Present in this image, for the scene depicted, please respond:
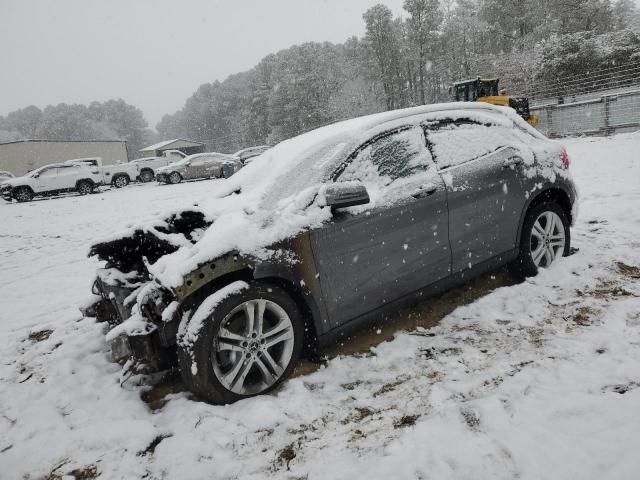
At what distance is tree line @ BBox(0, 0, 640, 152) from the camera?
84.1ft

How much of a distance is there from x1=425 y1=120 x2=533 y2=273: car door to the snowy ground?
0.51m

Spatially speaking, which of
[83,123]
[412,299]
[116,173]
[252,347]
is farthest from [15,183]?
[83,123]

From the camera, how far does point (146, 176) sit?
2375 centimetres

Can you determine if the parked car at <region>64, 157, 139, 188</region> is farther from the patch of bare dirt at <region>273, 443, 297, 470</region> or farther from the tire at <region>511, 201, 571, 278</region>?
the patch of bare dirt at <region>273, 443, 297, 470</region>

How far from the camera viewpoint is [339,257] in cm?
273

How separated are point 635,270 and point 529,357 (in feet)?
6.25

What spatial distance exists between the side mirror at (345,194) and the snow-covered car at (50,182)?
64.9 ft

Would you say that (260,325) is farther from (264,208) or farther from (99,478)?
(99,478)

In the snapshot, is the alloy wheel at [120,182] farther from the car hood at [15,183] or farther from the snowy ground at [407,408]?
the snowy ground at [407,408]

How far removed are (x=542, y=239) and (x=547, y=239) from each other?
0.07 meters

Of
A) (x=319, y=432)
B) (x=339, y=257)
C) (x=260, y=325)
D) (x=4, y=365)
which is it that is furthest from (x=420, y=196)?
(x=4, y=365)

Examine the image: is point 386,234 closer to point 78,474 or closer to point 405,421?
point 405,421

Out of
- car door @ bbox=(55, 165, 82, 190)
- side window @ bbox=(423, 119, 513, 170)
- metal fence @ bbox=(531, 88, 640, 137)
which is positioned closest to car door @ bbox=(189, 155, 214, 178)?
car door @ bbox=(55, 165, 82, 190)

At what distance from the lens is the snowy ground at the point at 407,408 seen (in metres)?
1.94
